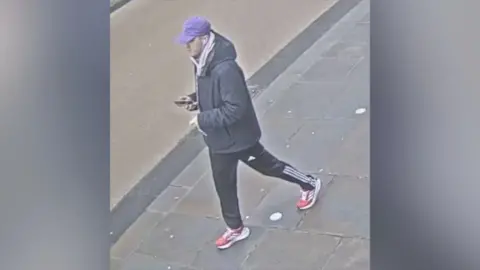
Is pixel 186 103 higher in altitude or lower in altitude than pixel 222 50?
lower

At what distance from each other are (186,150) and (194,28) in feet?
1.66

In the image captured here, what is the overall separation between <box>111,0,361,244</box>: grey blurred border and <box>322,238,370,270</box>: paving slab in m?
0.68

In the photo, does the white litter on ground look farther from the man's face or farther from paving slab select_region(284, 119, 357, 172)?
the man's face

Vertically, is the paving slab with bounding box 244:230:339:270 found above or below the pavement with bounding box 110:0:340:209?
below

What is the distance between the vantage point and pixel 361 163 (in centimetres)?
267

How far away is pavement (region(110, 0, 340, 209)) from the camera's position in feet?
9.26

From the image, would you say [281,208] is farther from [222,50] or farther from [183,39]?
[183,39]

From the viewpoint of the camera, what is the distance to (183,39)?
9.41ft

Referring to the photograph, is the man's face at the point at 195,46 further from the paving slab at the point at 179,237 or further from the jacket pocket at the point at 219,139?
the paving slab at the point at 179,237
